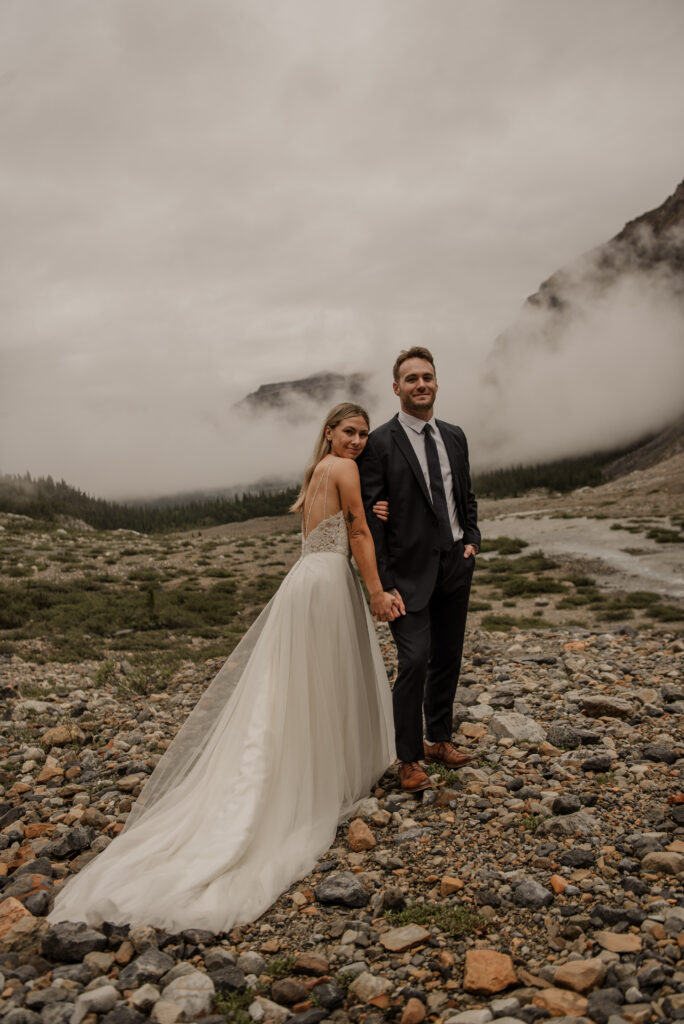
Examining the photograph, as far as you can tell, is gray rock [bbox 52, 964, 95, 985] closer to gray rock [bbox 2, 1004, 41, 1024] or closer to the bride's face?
gray rock [bbox 2, 1004, 41, 1024]

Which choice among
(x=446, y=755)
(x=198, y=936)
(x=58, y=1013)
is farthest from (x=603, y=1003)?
(x=446, y=755)

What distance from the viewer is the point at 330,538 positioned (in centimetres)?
568

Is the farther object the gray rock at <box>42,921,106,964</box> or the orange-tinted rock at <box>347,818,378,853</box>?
the orange-tinted rock at <box>347,818,378,853</box>

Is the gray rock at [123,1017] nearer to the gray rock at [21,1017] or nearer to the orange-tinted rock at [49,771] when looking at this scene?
the gray rock at [21,1017]

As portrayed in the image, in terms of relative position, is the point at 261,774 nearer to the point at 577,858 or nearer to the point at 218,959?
the point at 218,959

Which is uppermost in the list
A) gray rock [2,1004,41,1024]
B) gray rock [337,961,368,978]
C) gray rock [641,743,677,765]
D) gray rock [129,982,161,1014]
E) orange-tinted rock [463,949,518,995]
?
gray rock [2,1004,41,1024]

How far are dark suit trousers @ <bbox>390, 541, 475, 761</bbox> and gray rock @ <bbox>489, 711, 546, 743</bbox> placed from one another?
36.7 inches

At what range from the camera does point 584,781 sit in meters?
5.62

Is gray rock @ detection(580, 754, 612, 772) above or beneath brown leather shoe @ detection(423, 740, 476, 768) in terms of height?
beneath

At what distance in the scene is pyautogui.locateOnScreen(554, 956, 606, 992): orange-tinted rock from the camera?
10.3 feet

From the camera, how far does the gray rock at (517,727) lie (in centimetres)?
682

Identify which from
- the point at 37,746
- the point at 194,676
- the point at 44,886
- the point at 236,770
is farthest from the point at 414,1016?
the point at 194,676

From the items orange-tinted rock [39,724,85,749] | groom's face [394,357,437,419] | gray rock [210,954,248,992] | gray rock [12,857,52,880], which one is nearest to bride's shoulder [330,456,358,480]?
groom's face [394,357,437,419]

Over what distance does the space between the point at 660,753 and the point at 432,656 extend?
2.20 m
